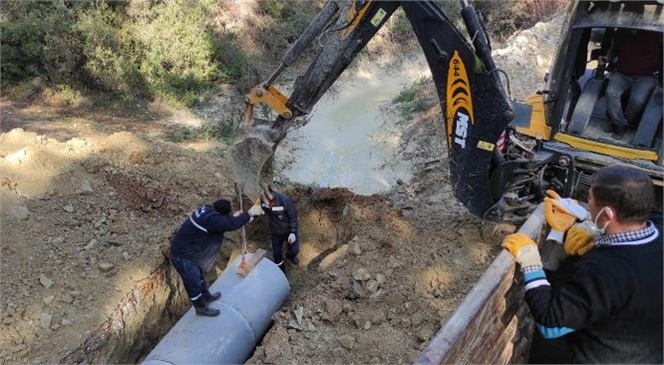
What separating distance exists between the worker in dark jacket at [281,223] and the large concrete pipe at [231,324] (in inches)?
21.3

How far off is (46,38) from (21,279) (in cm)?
837

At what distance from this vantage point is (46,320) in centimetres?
618

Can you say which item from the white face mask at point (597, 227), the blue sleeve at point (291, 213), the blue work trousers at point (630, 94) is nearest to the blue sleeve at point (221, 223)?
the blue sleeve at point (291, 213)

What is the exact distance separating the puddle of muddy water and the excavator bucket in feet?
15.7

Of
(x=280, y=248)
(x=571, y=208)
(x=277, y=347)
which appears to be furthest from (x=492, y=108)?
(x=280, y=248)

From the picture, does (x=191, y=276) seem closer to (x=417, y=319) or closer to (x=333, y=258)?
(x=333, y=258)

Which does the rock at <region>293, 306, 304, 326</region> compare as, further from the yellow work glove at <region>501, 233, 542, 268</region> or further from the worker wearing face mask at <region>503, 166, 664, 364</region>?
the worker wearing face mask at <region>503, 166, 664, 364</region>

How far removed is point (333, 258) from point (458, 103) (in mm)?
2784

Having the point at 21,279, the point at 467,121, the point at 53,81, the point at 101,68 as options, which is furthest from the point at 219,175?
the point at 53,81

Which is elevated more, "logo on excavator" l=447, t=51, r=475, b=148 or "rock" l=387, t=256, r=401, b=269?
"logo on excavator" l=447, t=51, r=475, b=148

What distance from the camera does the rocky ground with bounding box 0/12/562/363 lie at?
587cm

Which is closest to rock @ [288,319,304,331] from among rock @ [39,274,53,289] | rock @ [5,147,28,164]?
rock @ [39,274,53,289]

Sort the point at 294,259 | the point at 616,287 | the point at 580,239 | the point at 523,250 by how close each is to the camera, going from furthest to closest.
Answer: the point at 294,259 < the point at 580,239 < the point at 523,250 < the point at 616,287

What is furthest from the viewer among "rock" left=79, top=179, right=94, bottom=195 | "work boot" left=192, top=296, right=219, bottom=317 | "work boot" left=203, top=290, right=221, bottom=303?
"rock" left=79, top=179, right=94, bottom=195
